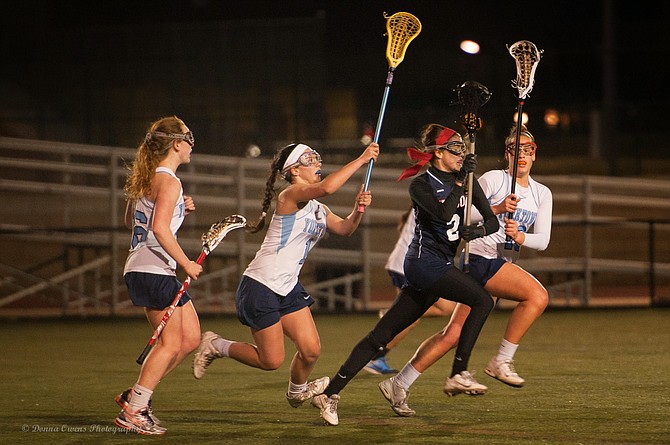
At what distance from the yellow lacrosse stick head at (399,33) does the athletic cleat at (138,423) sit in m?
2.79

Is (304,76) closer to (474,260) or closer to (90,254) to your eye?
(90,254)

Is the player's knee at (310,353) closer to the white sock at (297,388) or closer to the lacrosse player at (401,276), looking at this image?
the white sock at (297,388)

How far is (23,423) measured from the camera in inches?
278

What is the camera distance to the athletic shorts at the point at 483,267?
24.0 feet

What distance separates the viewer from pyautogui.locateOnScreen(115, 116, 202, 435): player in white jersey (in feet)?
21.2

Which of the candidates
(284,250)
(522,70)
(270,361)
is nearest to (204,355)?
(270,361)

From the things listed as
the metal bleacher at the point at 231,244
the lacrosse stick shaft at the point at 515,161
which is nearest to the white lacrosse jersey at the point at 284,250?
the lacrosse stick shaft at the point at 515,161

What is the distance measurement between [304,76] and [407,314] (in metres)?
19.4

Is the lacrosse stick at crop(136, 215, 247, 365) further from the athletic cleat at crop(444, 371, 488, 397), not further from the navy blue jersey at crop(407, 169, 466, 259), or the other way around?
the athletic cleat at crop(444, 371, 488, 397)

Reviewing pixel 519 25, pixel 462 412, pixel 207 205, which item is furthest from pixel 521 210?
pixel 519 25

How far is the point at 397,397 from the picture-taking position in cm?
702

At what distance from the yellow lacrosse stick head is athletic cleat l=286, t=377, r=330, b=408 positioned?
2136mm

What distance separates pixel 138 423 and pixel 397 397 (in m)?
1.67

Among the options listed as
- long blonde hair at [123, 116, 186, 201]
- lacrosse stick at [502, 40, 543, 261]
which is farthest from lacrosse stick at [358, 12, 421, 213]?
long blonde hair at [123, 116, 186, 201]
